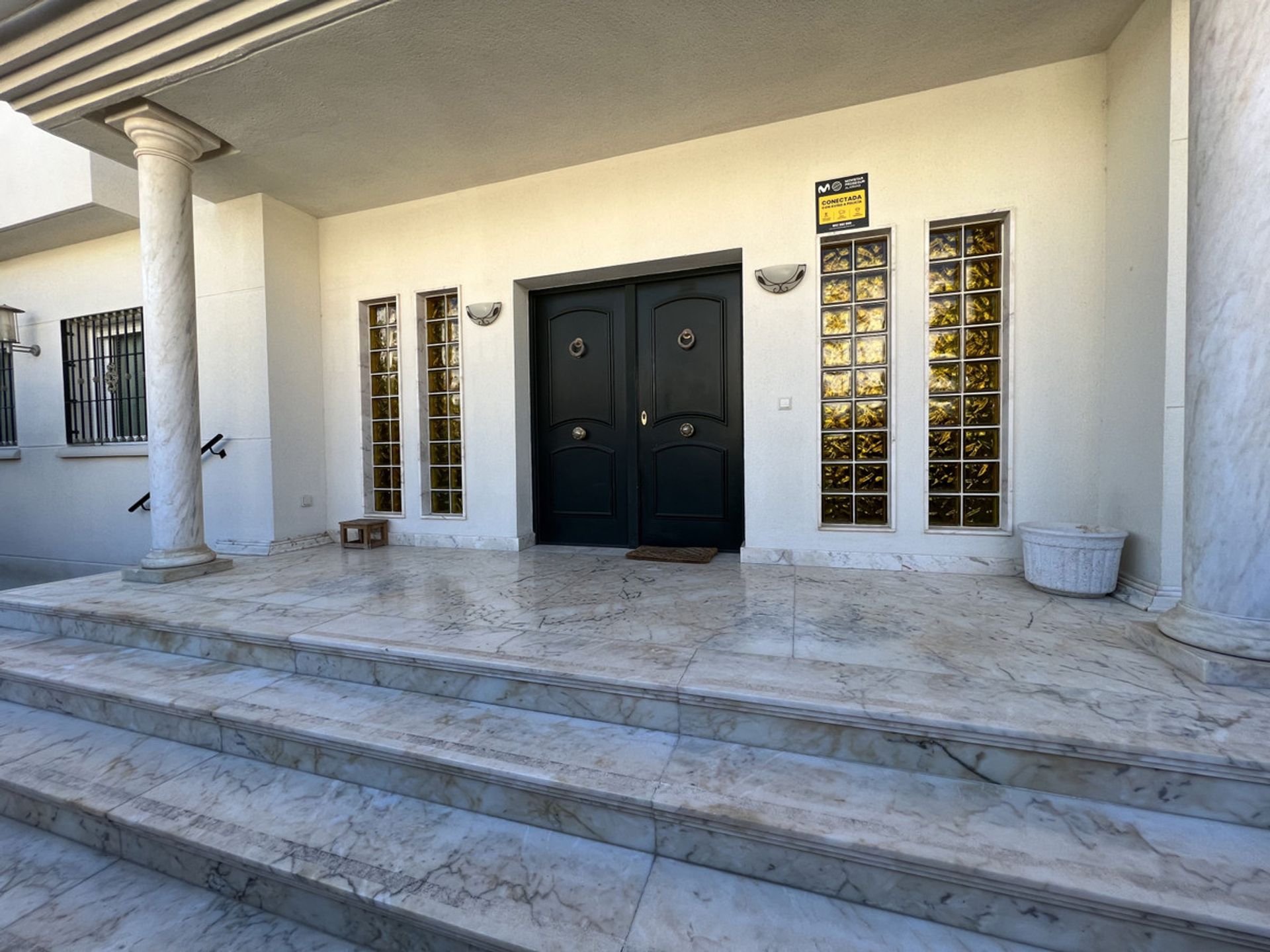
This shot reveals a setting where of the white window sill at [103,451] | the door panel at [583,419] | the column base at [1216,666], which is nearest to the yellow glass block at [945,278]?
the door panel at [583,419]

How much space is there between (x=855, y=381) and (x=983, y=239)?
104 cm

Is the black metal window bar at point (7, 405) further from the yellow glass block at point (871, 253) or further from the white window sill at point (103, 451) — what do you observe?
the yellow glass block at point (871, 253)

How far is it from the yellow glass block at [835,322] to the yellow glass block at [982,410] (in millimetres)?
820

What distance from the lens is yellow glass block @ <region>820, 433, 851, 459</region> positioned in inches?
135

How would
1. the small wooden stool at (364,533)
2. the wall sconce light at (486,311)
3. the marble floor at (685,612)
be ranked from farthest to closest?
the small wooden stool at (364,533) → the wall sconce light at (486,311) → the marble floor at (685,612)

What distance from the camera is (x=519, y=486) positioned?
13.8 feet

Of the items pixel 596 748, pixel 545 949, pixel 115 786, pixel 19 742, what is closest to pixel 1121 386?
pixel 596 748

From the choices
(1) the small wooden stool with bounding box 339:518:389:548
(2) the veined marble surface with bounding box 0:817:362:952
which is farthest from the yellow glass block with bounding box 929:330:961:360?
(1) the small wooden stool with bounding box 339:518:389:548

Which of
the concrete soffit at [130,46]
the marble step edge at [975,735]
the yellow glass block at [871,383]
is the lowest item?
the marble step edge at [975,735]

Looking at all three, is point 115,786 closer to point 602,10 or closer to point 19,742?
point 19,742

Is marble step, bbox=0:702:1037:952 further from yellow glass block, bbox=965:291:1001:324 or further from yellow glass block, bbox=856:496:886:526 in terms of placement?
yellow glass block, bbox=965:291:1001:324

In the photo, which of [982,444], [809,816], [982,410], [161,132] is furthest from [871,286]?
[161,132]

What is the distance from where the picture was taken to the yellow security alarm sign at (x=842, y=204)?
325 cm

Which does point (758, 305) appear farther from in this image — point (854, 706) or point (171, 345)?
point (171, 345)
